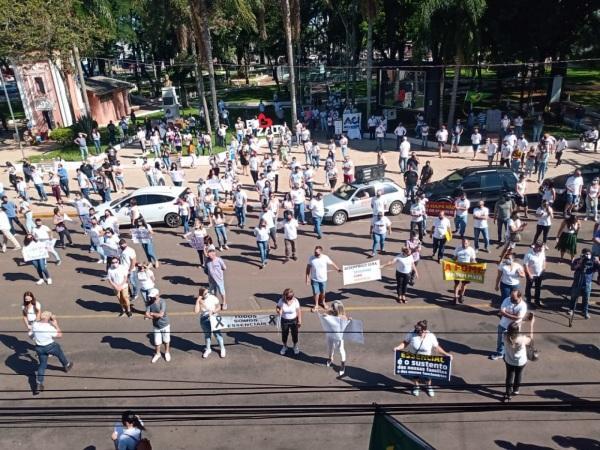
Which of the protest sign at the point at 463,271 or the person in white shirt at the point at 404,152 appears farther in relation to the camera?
the person in white shirt at the point at 404,152

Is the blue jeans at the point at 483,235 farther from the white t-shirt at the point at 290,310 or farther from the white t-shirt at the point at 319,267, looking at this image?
the white t-shirt at the point at 290,310

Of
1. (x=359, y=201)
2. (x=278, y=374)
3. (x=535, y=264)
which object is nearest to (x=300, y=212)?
(x=359, y=201)

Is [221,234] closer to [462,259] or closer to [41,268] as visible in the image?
[41,268]

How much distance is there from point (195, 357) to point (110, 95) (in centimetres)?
3618

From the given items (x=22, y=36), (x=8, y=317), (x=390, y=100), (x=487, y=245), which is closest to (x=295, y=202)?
(x=487, y=245)

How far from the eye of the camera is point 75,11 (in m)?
31.0

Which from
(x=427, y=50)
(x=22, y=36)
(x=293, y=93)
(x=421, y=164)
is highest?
(x=22, y=36)

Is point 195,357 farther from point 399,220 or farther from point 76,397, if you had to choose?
A: point 399,220

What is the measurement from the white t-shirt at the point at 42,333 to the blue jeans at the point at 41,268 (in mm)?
4553

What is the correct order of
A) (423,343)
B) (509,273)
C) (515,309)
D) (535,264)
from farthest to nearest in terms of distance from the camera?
(535,264) → (509,273) → (515,309) → (423,343)

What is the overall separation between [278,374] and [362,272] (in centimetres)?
326

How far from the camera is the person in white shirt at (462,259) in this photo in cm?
1121

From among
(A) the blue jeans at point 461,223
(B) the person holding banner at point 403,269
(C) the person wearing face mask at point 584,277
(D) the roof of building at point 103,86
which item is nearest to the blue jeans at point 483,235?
(A) the blue jeans at point 461,223

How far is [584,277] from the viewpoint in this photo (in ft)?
33.9
